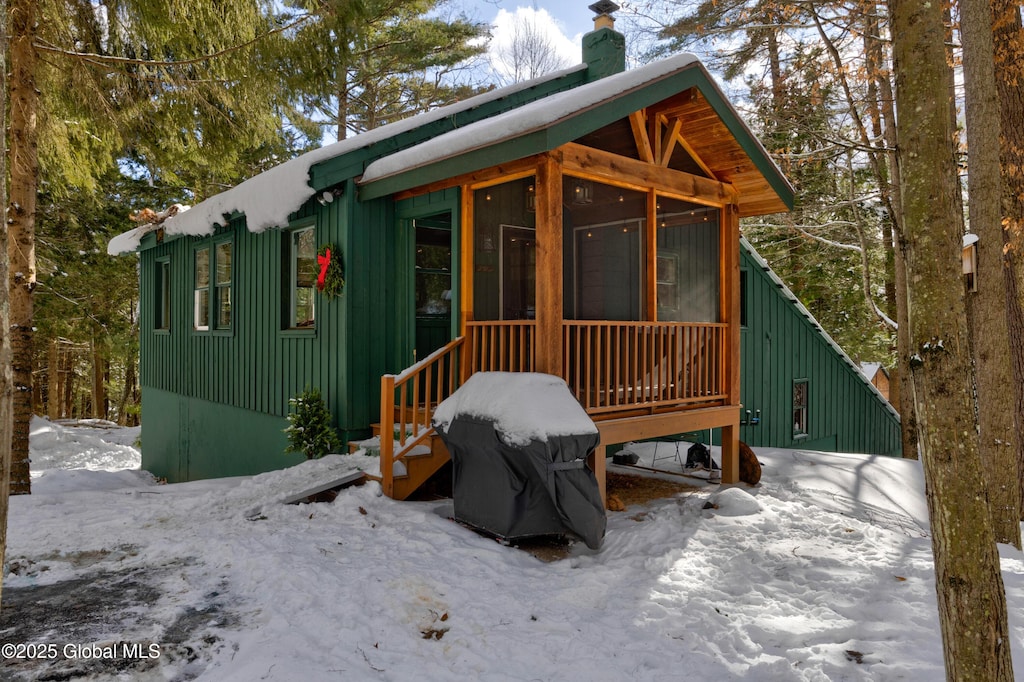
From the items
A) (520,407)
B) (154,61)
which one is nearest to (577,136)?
(520,407)

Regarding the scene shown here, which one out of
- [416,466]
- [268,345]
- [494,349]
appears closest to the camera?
[416,466]

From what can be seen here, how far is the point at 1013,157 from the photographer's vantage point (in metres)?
5.62

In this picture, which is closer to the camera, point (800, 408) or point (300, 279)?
point (300, 279)

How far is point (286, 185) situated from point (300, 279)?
142 cm

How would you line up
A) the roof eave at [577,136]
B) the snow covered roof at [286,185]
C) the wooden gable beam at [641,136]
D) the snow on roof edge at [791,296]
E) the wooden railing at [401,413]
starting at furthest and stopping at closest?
1. the snow on roof edge at [791,296]
2. the snow covered roof at [286,185]
3. the wooden gable beam at [641,136]
4. the wooden railing at [401,413]
5. the roof eave at [577,136]

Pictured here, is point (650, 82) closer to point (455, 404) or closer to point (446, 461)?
point (455, 404)

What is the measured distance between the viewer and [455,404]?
205 inches

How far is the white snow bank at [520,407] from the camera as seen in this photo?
4.56m

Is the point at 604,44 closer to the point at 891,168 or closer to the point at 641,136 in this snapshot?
the point at 641,136

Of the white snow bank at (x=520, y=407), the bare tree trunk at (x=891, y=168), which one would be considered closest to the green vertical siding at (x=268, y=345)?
the white snow bank at (x=520, y=407)

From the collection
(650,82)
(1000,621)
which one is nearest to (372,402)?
(650,82)

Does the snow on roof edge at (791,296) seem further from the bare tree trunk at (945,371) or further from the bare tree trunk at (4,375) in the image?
the bare tree trunk at (4,375)

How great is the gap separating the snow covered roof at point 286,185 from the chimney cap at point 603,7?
Result: 0.70m

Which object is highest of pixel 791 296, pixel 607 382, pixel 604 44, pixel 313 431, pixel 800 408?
pixel 604 44
